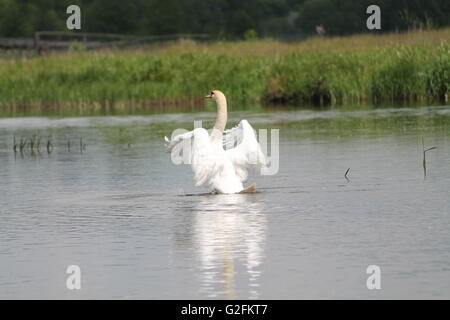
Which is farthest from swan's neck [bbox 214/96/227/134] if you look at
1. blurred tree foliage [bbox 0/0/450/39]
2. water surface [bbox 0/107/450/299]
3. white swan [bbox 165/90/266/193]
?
blurred tree foliage [bbox 0/0/450/39]

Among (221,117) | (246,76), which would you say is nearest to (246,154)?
(221,117)

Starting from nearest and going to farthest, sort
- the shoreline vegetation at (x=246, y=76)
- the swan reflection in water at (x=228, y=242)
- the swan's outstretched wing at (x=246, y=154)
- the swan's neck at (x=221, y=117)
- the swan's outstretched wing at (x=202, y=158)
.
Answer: the swan reflection in water at (x=228, y=242), the swan's outstretched wing at (x=202, y=158), the swan's outstretched wing at (x=246, y=154), the swan's neck at (x=221, y=117), the shoreline vegetation at (x=246, y=76)

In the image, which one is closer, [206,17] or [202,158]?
[202,158]

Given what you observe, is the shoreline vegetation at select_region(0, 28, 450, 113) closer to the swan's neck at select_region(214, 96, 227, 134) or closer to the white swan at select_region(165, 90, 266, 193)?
the swan's neck at select_region(214, 96, 227, 134)

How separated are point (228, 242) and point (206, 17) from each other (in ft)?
240

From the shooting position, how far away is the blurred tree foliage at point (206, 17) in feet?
228

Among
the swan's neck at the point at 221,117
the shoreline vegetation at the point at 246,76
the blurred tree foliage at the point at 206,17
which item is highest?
the blurred tree foliage at the point at 206,17

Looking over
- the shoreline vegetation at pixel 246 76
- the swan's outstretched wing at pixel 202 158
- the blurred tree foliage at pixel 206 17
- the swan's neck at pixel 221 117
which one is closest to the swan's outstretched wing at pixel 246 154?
the swan's outstretched wing at pixel 202 158

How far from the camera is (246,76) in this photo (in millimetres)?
31266

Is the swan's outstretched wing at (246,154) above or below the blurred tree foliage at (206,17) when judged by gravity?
below

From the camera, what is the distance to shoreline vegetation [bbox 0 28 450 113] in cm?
2794

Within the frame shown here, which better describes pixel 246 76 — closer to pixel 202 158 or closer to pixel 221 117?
pixel 221 117

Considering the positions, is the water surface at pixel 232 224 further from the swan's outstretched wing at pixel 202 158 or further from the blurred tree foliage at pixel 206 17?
the blurred tree foliage at pixel 206 17

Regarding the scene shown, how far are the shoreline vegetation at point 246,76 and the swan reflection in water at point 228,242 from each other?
14257 mm
